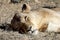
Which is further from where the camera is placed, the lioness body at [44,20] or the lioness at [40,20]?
the lioness body at [44,20]

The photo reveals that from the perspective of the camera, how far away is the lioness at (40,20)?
3.65m

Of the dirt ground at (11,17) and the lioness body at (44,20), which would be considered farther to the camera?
the lioness body at (44,20)

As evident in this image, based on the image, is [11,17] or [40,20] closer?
[40,20]

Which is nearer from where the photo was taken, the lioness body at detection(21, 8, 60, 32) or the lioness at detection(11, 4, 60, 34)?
the lioness at detection(11, 4, 60, 34)

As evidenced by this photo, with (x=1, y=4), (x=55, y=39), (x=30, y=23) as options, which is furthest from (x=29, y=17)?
(x=1, y=4)

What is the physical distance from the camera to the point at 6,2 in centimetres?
583

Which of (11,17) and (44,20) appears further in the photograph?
(11,17)

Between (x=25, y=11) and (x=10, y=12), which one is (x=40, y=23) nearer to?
(x=25, y=11)

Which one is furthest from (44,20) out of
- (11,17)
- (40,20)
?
(11,17)

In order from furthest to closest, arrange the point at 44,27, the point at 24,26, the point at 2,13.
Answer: the point at 2,13, the point at 44,27, the point at 24,26

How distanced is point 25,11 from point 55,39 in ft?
2.09

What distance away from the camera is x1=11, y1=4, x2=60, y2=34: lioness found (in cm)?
365

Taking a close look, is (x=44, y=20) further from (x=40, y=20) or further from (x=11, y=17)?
(x=11, y=17)

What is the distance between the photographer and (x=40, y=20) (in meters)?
3.90
